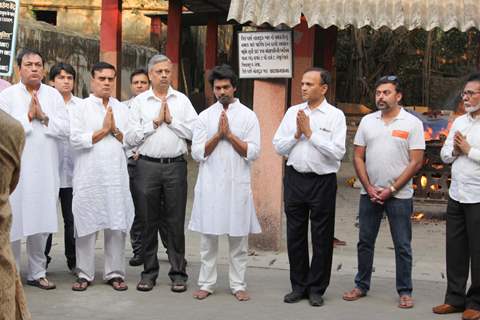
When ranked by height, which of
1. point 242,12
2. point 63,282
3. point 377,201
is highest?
point 242,12

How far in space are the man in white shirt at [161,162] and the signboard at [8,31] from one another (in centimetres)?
152

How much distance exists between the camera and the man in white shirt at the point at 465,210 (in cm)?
610

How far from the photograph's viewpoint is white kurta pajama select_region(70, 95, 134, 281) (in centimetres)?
685

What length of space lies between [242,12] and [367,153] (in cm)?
226

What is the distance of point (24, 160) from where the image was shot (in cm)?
667

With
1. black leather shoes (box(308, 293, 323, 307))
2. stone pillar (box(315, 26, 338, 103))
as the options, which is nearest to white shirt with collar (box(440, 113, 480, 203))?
black leather shoes (box(308, 293, 323, 307))

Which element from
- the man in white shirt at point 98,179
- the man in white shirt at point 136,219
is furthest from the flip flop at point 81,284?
the man in white shirt at point 136,219

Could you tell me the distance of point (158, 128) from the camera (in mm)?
6773

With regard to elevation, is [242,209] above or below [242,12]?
below

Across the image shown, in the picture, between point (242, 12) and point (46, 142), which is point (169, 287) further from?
point (242, 12)

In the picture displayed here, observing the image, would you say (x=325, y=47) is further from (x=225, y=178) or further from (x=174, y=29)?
(x=225, y=178)

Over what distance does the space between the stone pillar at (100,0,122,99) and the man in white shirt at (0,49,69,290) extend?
686 cm

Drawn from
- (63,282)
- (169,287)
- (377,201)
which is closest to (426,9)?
(377,201)

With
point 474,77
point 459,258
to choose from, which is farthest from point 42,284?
point 474,77
